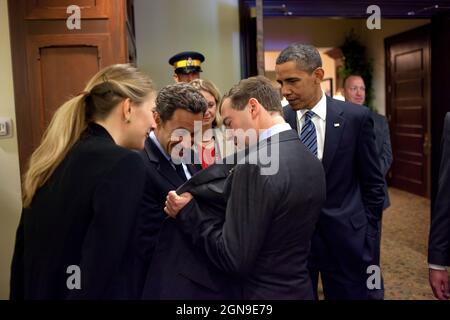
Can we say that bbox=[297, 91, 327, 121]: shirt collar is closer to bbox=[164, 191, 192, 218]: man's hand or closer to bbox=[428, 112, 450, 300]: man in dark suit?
bbox=[428, 112, 450, 300]: man in dark suit

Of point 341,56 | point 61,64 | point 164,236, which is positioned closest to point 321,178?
point 164,236

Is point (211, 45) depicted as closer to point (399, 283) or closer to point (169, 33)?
point (169, 33)

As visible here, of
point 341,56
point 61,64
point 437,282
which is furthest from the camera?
point 341,56

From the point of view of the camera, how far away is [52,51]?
2.45 meters

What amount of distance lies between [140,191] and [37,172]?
245 mm

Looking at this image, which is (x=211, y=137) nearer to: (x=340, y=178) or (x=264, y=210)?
(x=340, y=178)

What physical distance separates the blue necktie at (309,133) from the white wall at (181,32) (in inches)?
81.6

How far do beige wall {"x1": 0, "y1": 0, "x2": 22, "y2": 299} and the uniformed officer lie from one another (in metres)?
0.97

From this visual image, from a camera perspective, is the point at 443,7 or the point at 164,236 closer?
the point at 164,236

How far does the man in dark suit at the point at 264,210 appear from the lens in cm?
113

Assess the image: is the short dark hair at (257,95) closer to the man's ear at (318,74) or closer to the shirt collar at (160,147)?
the shirt collar at (160,147)

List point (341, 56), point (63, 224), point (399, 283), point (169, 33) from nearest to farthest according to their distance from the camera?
point (63, 224)
point (399, 283)
point (169, 33)
point (341, 56)

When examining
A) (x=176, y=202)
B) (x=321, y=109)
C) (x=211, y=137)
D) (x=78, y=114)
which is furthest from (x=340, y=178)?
(x=78, y=114)

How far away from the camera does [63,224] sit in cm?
104
